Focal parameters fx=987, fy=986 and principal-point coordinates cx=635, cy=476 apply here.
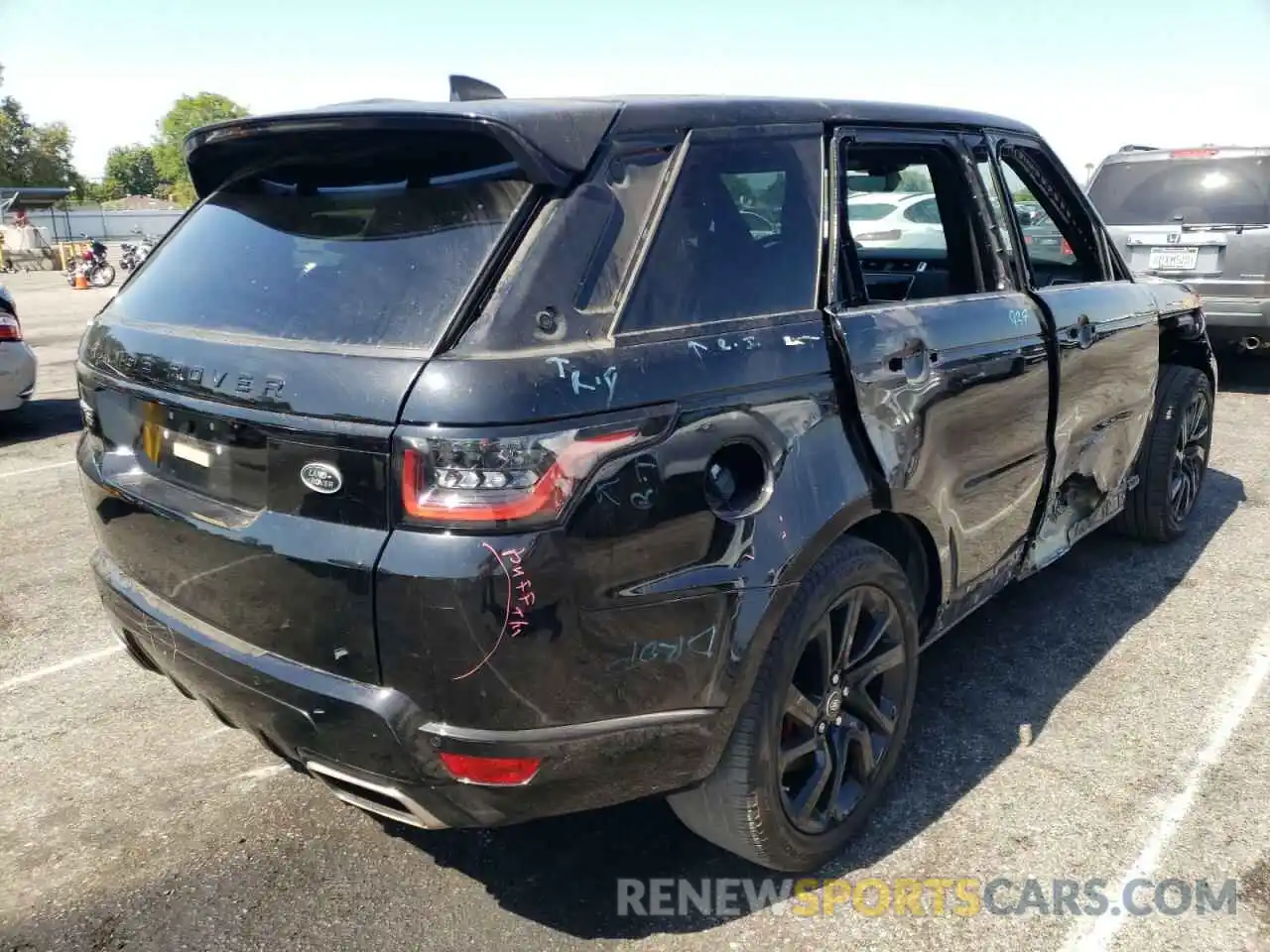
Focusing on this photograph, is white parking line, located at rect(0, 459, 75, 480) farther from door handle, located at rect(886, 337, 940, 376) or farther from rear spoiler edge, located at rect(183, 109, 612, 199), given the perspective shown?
door handle, located at rect(886, 337, 940, 376)

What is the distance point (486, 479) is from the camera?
1810mm

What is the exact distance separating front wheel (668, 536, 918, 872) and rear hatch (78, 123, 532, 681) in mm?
879

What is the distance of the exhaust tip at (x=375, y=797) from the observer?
201 cm

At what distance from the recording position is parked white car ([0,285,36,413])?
23.7 feet

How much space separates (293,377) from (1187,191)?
8490 mm

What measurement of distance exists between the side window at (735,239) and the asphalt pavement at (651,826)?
1457 mm

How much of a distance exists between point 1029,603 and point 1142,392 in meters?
1.01

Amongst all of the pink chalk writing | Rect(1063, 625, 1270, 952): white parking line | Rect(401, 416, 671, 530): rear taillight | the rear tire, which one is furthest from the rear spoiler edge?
the rear tire

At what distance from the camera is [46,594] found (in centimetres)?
437

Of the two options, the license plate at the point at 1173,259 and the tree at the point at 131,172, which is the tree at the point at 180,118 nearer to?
the tree at the point at 131,172

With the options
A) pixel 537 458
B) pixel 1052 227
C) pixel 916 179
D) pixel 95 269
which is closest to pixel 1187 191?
pixel 1052 227

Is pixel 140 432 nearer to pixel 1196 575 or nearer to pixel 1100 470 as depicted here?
pixel 1100 470

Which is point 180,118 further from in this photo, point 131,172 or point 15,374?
point 15,374

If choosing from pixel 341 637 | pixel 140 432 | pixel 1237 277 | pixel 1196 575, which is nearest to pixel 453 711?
pixel 341 637
